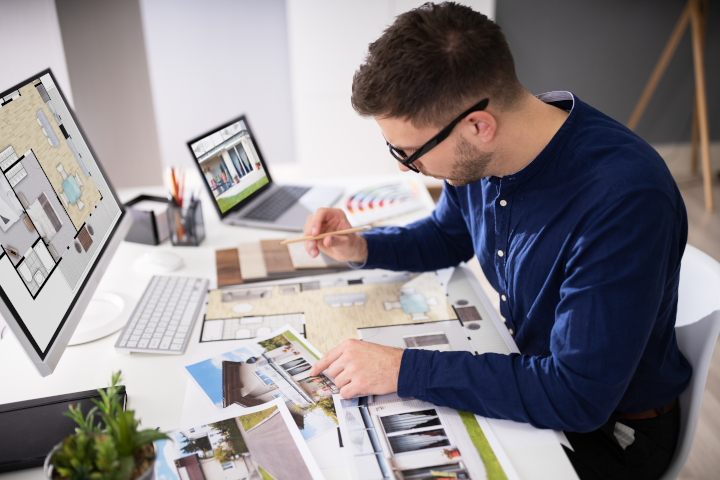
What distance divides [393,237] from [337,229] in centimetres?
14

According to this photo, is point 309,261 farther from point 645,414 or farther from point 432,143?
point 645,414

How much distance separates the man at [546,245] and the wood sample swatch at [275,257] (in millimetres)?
400

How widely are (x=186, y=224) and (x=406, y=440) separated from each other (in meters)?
0.89

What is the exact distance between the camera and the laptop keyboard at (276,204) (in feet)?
5.22

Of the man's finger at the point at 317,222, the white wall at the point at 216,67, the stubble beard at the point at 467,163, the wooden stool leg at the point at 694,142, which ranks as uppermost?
the stubble beard at the point at 467,163

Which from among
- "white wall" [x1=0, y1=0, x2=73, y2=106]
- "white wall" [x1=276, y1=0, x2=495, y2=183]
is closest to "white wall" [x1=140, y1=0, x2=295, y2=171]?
"white wall" [x1=276, y1=0, x2=495, y2=183]

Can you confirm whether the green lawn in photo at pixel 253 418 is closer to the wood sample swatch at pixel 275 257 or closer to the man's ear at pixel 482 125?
the wood sample swatch at pixel 275 257

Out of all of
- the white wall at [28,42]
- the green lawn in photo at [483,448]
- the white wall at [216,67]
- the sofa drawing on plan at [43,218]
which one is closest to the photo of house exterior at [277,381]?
the green lawn in photo at [483,448]

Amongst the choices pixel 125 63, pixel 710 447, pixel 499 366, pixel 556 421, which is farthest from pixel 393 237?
pixel 125 63

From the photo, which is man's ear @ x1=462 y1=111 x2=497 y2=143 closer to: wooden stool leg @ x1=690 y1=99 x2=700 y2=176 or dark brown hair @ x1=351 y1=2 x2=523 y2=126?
dark brown hair @ x1=351 y1=2 x2=523 y2=126

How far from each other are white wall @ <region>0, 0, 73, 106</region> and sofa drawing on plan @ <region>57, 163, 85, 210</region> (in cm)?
86

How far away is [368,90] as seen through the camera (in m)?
0.89

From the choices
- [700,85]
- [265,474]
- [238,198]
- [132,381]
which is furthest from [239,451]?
[700,85]

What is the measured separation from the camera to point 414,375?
867 mm
